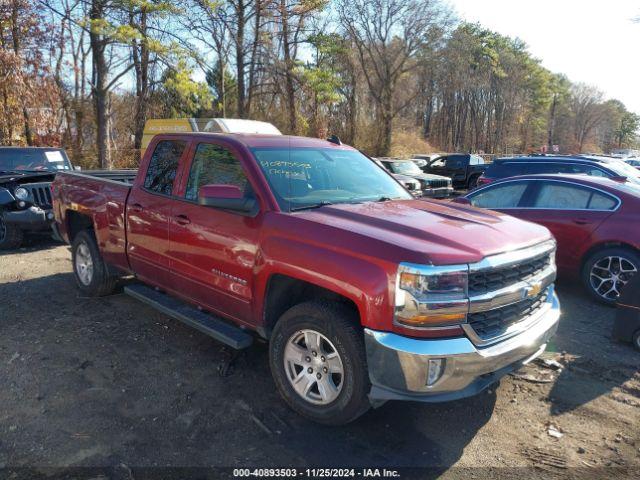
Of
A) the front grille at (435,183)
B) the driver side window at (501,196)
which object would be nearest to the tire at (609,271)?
the driver side window at (501,196)

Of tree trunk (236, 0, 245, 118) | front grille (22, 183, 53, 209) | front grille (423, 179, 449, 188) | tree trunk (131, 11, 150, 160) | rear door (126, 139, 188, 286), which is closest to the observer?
rear door (126, 139, 188, 286)

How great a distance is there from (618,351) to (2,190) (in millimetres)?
9450

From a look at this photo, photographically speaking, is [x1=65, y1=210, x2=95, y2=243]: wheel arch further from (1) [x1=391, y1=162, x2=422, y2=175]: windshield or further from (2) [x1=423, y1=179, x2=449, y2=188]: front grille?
(1) [x1=391, y1=162, x2=422, y2=175]: windshield

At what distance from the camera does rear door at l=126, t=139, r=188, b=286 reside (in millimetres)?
4531

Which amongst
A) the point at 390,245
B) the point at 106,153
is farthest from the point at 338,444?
the point at 106,153

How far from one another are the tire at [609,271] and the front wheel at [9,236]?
A: 9.06 metres

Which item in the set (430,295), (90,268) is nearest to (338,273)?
(430,295)

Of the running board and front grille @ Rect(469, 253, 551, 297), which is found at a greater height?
front grille @ Rect(469, 253, 551, 297)

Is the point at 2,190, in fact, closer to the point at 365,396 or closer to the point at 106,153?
the point at 365,396

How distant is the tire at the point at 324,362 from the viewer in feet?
10.1

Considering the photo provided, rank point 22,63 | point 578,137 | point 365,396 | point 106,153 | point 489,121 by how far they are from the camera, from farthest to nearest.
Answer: point 578,137
point 489,121
point 106,153
point 22,63
point 365,396

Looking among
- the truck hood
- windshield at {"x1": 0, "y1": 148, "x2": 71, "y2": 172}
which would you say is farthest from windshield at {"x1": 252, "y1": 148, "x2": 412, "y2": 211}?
windshield at {"x1": 0, "y1": 148, "x2": 71, "y2": 172}

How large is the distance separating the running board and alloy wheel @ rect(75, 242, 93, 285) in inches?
47.6

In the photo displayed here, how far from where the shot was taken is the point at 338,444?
10.5 feet
